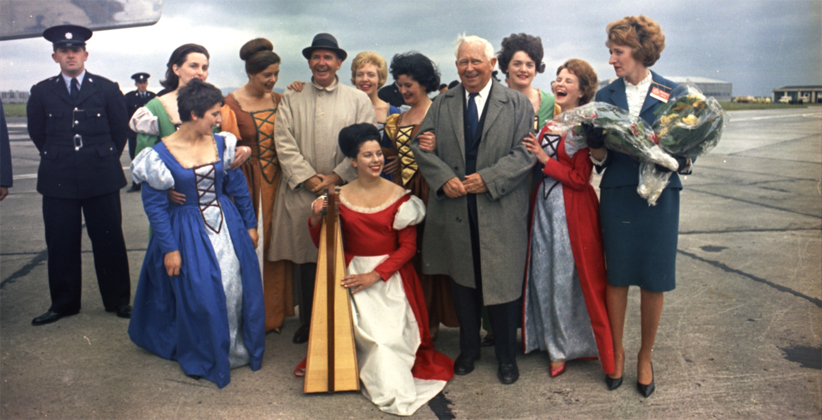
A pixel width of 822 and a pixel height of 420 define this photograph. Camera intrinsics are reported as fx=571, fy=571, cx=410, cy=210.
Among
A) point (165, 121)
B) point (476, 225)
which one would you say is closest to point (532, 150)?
point (476, 225)

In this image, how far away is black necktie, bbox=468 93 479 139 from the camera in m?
3.30

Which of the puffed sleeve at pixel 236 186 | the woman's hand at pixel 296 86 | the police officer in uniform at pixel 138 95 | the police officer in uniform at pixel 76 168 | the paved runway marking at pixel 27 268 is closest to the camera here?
the puffed sleeve at pixel 236 186


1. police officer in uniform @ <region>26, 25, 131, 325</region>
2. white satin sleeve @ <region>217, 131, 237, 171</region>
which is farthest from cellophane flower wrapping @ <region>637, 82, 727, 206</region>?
police officer in uniform @ <region>26, 25, 131, 325</region>

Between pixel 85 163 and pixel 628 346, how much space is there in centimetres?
402

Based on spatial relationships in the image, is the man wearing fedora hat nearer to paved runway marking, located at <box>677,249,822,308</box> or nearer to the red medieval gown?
the red medieval gown

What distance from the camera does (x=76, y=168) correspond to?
163 inches

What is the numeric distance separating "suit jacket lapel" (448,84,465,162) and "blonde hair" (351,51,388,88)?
4.45ft

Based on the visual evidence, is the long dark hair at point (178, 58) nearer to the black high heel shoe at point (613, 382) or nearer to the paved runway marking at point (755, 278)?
the black high heel shoe at point (613, 382)

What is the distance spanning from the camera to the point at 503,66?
13.6ft

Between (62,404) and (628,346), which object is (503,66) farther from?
(62,404)

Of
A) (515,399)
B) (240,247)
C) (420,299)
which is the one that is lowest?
(515,399)

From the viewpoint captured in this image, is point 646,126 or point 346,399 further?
point 346,399

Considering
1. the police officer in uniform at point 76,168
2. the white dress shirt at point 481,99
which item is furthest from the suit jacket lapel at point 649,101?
the police officer in uniform at point 76,168

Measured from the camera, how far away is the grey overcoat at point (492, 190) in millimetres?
3201
